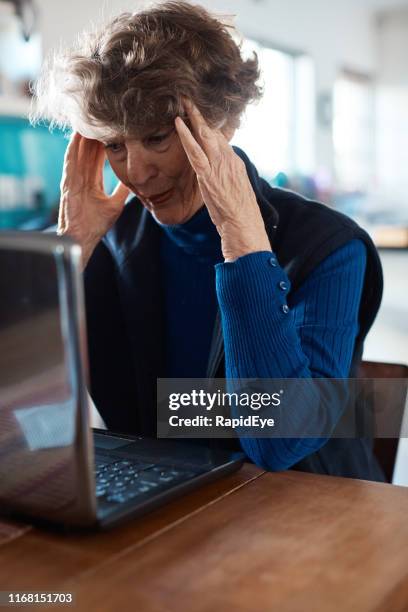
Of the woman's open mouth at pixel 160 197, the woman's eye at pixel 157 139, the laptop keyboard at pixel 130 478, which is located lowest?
the laptop keyboard at pixel 130 478

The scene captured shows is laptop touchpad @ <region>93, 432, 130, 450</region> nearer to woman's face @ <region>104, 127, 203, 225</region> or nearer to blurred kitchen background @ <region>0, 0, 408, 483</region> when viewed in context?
woman's face @ <region>104, 127, 203, 225</region>

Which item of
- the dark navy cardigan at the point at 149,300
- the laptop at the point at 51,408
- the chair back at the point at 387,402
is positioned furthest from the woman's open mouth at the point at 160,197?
the laptop at the point at 51,408

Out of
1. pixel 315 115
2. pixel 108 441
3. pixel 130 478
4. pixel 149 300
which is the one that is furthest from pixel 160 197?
pixel 315 115

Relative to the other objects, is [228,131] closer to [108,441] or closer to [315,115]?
[108,441]

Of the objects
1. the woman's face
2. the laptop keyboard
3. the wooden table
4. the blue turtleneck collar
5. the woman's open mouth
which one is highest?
the woman's face

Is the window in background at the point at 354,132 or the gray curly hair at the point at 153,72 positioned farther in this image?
the window in background at the point at 354,132

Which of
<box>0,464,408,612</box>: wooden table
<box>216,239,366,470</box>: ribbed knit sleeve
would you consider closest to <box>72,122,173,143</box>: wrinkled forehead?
<box>216,239,366,470</box>: ribbed knit sleeve

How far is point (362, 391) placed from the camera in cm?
117

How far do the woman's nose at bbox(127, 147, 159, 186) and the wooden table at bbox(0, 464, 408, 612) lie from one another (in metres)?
0.52

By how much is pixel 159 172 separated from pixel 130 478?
0.53 m

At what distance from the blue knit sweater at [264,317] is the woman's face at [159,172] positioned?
0.05 m

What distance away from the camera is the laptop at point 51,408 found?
0.52 meters

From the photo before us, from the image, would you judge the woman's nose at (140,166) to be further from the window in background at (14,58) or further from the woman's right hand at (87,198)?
the window in background at (14,58)

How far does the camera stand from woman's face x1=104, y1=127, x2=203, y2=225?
1072 millimetres
